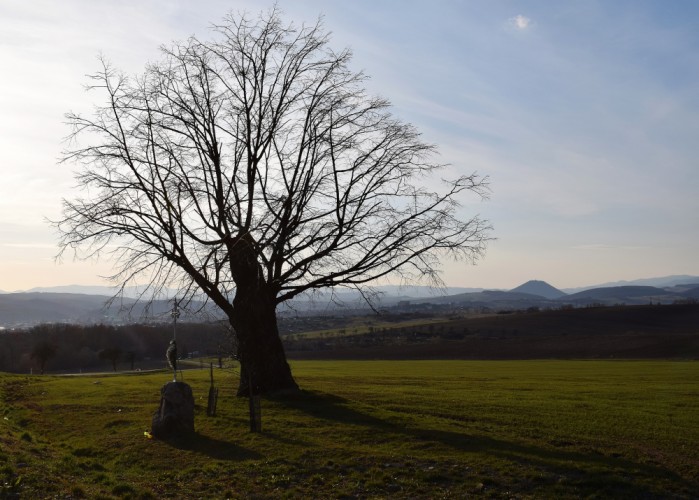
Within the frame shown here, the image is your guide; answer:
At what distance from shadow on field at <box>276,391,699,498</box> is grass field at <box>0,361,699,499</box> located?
0.04 m

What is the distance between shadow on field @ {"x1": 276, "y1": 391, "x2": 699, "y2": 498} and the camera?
42.4 ft

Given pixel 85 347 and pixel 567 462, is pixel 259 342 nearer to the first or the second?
pixel 567 462

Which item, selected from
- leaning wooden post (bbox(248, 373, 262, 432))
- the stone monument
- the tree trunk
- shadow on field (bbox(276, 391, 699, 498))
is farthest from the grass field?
the tree trunk

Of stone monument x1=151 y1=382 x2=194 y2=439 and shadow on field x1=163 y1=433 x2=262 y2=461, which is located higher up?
stone monument x1=151 y1=382 x2=194 y2=439

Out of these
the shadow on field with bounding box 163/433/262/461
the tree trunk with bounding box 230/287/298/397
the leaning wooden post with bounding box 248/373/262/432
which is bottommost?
the shadow on field with bounding box 163/433/262/461

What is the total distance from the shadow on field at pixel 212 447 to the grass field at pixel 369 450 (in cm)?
6

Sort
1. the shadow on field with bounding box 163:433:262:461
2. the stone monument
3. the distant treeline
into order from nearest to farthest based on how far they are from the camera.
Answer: the shadow on field with bounding box 163:433:262:461 → the stone monument → the distant treeline

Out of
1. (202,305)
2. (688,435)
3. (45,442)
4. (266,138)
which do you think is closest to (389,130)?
(266,138)

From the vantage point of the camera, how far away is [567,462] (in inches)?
576

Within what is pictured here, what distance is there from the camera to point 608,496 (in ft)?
40.7

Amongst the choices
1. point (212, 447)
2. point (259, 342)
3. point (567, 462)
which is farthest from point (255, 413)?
point (567, 462)

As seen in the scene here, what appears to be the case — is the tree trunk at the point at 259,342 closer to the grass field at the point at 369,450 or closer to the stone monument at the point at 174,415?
the grass field at the point at 369,450

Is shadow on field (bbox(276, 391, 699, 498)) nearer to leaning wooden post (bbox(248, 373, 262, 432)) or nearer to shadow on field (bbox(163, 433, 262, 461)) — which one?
leaning wooden post (bbox(248, 373, 262, 432))

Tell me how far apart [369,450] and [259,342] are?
33.3 feet
